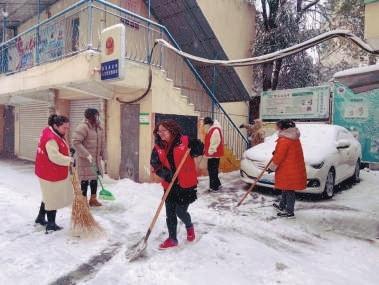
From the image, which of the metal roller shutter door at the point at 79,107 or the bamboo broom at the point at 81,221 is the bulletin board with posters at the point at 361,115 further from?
the bamboo broom at the point at 81,221

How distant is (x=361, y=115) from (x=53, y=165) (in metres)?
9.88

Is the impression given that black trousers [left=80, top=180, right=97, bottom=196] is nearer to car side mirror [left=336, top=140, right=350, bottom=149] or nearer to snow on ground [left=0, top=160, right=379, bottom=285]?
snow on ground [left=0, top=160, right=379, bottom=285]

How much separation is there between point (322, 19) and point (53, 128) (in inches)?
488

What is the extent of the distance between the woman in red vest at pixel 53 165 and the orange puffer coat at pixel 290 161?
3197 mm

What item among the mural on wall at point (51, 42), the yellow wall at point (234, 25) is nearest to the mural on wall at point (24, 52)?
the mural on wall at point (51, 42)

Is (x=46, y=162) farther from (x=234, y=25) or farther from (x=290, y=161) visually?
(x=234, y=25)

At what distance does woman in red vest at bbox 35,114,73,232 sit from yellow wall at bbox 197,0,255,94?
7.57 meters

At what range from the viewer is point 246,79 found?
526 inches

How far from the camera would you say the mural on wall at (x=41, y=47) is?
979 cm

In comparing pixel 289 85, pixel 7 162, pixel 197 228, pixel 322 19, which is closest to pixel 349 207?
pixel 197 228

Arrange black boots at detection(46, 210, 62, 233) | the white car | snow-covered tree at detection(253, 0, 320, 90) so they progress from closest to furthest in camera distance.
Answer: black boots at detection(46, 210, 62, 233) → the white car → snow-covered tree at detection(253, 0, 320, 90)

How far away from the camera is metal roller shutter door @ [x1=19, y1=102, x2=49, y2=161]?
482 inches

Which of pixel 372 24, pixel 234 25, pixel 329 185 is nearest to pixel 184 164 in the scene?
pixel 372 24

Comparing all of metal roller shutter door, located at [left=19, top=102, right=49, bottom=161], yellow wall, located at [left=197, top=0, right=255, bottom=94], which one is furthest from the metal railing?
yellow wall, located at [left=197, top=0, right=255, bottom=94]
